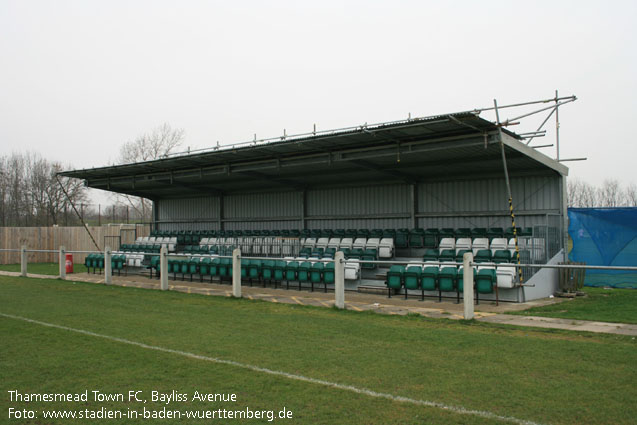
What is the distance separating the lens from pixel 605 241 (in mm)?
17891

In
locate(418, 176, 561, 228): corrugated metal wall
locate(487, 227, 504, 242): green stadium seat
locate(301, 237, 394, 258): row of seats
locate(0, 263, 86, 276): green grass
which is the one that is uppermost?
locate(418, 176, 561, 228): corrugated metal wall

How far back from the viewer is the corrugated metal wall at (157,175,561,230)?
64.1ft

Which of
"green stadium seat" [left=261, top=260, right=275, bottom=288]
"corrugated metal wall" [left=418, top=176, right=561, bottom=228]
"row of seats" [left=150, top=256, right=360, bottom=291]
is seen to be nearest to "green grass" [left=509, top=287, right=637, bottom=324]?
"corrugated metal wall" [left=418, top=176, right=561, bottom=228]

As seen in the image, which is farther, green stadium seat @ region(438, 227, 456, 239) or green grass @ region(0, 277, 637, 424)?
green stadium seat @ region(438, 227, 456, 239)

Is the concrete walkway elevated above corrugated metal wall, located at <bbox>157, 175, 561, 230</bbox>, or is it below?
below

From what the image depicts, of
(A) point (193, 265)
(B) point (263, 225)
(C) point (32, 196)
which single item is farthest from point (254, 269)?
(C) point (32, 196)

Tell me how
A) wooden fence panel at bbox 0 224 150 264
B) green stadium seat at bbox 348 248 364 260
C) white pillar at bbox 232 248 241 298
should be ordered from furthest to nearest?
wooden fence panel at bbox 0 224 150 264
green stadium seat at bbox 348 248 364 260
white pillar at bbox 232 248 241 298

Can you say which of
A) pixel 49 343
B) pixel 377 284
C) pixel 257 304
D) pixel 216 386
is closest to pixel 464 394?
pixel 216 386

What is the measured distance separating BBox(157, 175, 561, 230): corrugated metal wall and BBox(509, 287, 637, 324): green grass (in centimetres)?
462

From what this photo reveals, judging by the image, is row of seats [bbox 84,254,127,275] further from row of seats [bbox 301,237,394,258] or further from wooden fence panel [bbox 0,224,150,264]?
row of seats [bbox 301,237,394,258]

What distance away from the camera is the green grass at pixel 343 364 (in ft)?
16.1

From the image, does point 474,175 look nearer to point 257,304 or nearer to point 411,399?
point 257,304

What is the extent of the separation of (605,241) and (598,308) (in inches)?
258

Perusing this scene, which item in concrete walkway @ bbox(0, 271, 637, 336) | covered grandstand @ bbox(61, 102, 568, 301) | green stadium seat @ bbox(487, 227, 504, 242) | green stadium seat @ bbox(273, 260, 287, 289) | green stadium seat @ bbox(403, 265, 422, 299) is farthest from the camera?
green stadium seat @ bbox(487, 227, 504, 242)
